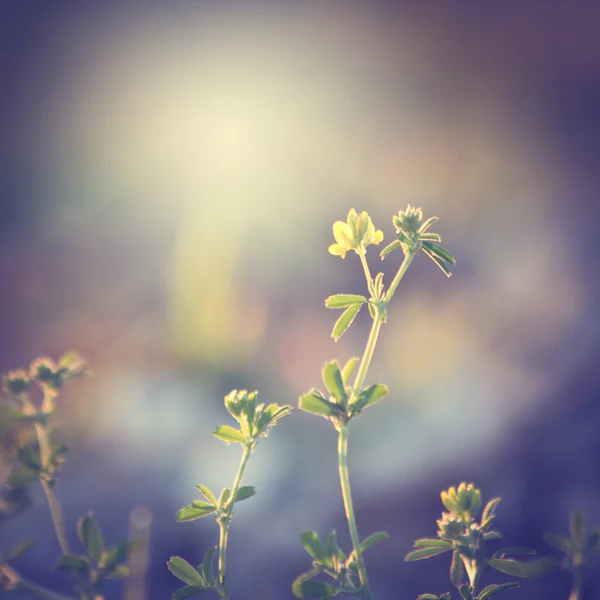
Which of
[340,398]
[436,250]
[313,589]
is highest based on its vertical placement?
[436,250]

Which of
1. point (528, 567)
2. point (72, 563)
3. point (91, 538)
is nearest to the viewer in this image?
point (528, 567)

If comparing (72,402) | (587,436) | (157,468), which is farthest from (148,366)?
(587,436)

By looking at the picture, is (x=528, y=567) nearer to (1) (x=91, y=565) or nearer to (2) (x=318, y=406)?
(2) (x=318, y=406)

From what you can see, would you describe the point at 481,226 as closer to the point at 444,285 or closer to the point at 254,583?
the point at 444,285

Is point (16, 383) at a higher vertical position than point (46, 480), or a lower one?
higher

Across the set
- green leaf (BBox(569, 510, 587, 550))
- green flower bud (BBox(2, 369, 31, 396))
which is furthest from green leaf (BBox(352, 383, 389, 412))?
green flower bud (BBox(2, 369, 31, 396))

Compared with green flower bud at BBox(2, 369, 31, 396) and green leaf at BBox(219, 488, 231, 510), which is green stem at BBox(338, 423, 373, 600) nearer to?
green leaf at BBox(219, 488, 231, 510)

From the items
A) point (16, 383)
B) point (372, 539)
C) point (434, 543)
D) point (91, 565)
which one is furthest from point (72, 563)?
point (434, 543)

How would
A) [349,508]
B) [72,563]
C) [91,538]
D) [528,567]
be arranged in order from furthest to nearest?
[91,538] → [72,563] → [528,567] → [349,508]
